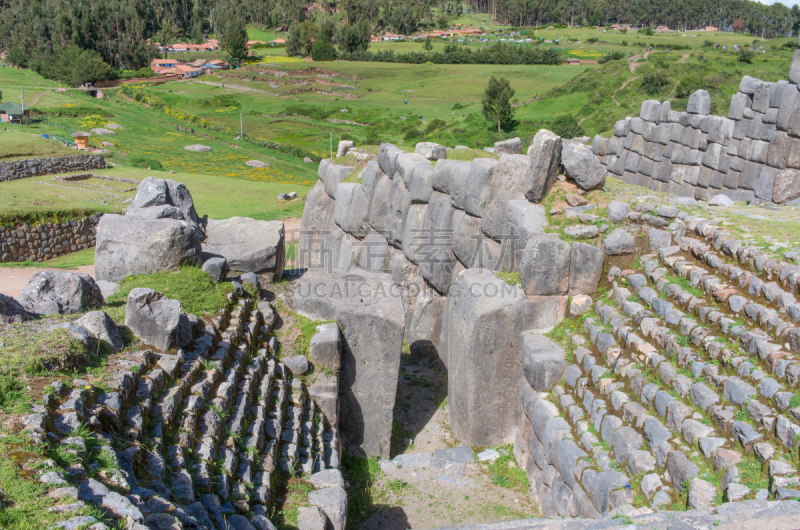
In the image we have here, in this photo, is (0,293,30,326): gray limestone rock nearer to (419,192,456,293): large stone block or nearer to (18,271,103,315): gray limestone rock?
(18,271,103,315): gray limestone rock

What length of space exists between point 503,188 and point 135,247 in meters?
5.90

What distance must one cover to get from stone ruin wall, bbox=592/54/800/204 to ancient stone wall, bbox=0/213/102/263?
16732 millimetres

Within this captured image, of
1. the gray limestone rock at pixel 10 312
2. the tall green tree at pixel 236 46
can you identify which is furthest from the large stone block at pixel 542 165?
the tall green tree at pixel 236 46

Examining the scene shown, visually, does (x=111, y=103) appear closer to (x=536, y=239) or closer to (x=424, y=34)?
(x=536, y=239)

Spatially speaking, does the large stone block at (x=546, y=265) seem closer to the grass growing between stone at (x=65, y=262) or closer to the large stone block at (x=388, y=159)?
the large stone block at (x=388, y=159)

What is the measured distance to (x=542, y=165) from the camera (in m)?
10.4

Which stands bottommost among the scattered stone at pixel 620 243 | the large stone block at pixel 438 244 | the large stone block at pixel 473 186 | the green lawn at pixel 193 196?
the green lawn at pixel 193 196

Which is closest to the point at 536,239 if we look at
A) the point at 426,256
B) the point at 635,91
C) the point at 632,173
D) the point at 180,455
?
the point at 426,256

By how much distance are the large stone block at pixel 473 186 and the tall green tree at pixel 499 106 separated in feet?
89.2

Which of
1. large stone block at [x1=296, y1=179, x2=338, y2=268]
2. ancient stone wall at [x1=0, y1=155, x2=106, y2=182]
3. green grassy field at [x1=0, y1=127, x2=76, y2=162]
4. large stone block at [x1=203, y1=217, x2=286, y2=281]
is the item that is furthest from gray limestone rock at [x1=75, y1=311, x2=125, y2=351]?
green grassy field at [x1=0, y1=127, x2=76, y2=162]

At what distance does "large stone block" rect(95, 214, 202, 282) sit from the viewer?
29.6ft

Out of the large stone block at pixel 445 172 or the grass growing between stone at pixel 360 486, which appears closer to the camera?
the grass growing between stone at pixel 360 486

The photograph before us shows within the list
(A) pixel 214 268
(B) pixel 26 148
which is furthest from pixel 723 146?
(B) pixel 26 148

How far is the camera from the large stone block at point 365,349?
9508 millimetres
